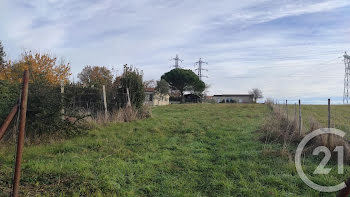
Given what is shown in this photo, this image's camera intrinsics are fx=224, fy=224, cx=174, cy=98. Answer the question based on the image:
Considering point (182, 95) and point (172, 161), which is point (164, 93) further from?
point (172, 161)

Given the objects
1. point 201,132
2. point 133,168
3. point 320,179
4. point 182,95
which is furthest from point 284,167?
point 182,95

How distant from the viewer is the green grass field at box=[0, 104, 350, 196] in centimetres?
350

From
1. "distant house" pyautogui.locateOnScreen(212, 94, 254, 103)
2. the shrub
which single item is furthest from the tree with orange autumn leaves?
"distant house" pyautogui.locateOnScreen(212, 94, 254, 103)

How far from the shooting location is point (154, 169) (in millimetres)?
4496

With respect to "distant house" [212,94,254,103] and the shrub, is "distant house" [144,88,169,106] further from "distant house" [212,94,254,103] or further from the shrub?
"distant house" [212,94,254,103]

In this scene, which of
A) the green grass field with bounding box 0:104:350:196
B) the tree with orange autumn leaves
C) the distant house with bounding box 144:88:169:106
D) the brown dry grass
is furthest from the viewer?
the distant house with bounding box 144:88:169:106

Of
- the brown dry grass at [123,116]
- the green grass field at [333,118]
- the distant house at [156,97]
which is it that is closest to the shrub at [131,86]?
the brown dry grass at [123,116]

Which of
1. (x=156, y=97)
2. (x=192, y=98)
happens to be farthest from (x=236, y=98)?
(x=156, y=97)

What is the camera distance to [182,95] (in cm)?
5009

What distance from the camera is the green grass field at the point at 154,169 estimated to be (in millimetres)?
3504

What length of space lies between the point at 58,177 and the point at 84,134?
12.0 ft

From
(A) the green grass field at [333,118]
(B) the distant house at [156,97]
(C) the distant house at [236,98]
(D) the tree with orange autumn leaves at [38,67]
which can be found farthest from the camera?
(C) the distant house at [236,98]

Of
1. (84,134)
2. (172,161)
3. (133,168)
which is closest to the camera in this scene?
(133,168)

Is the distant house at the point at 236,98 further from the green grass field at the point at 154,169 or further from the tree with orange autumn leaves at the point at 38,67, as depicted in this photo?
the green grass field at the point at 154,169
